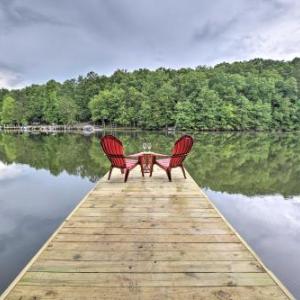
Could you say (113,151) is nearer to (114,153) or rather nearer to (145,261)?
(114,153)

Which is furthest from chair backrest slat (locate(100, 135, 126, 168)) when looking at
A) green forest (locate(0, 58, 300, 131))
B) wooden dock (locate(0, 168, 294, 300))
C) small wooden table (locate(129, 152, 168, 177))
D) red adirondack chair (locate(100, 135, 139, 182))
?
green forest (locate(0, 58, 300, 131))

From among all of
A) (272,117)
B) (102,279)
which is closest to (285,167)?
(102,279)

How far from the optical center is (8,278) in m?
3.24

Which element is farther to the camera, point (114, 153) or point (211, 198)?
point (211, 198)

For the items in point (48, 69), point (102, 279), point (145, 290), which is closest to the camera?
point (145, 290)

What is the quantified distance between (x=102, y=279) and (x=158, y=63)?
3008 inches

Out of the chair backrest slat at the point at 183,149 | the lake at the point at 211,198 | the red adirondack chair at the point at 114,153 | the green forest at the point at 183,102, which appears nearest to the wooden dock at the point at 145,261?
the lake at the point at 211,198

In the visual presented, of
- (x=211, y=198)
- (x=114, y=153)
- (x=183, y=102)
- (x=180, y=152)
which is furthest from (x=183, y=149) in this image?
(x=183, y=102)

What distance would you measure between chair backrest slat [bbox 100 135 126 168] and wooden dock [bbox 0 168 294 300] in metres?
1.79

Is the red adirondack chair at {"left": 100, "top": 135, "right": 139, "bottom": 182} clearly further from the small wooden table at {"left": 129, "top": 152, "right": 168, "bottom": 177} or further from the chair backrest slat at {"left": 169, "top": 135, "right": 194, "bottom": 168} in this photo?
the chair backrest slat at {"left": 169, "top": 135, "right": 194, "bottom": 168}

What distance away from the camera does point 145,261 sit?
228 centimetres

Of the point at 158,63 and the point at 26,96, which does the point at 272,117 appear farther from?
the point at 26,96

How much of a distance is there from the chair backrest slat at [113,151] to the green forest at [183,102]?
36868mm

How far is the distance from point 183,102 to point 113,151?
1523 inches
